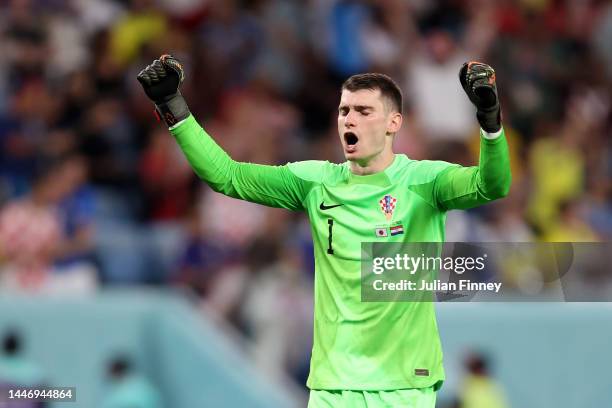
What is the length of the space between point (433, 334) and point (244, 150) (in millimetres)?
6946

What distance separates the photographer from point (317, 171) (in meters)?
6.34

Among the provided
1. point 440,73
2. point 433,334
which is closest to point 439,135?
point 440,73

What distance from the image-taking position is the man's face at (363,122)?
606 centimetres

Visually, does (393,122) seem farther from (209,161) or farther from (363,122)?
(209,161)

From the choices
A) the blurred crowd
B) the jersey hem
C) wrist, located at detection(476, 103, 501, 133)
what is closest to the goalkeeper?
the jersey hem

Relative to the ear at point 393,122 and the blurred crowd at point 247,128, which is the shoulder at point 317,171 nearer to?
the ear at point 393,122

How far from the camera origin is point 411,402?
593 cm

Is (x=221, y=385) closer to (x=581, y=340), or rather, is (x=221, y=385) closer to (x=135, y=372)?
(x=135, y=372)

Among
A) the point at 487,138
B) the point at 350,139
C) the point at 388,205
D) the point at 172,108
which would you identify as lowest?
the point at 388,205

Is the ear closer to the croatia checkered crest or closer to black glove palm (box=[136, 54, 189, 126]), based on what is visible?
the croatia checkered crest

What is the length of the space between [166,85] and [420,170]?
116cm

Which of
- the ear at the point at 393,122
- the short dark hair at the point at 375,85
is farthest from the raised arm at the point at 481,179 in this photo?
the short dark hair at the point at 375,85

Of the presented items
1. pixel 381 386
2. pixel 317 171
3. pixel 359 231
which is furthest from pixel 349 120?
pixel 381 386

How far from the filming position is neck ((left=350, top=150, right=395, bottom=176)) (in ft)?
20.3
